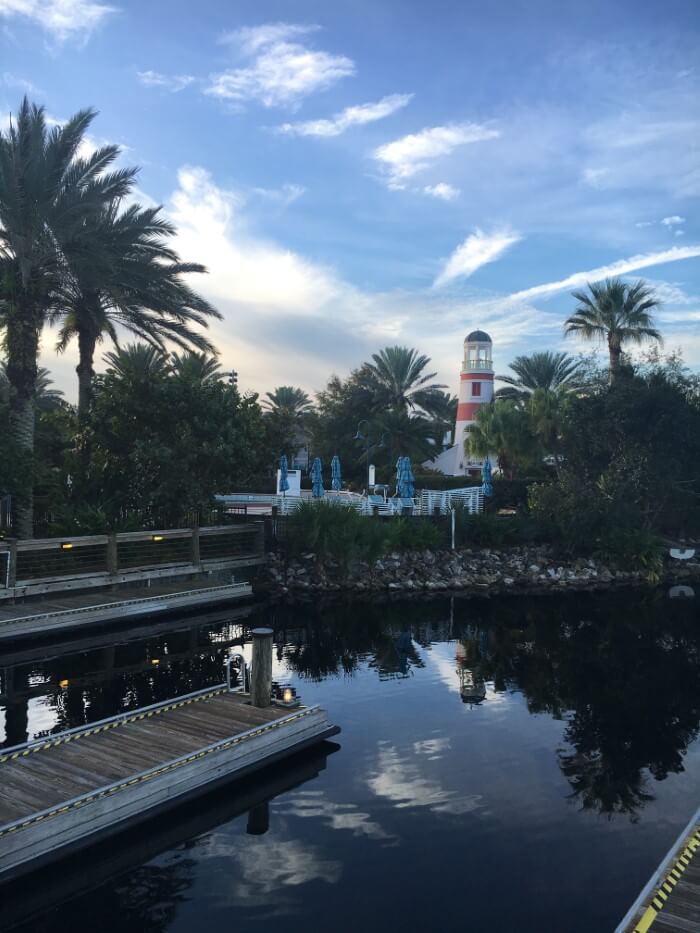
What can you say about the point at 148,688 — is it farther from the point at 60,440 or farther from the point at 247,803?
the point at 60,440

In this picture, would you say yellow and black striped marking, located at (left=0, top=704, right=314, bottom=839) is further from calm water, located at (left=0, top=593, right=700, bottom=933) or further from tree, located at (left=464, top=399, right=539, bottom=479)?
tree, located at (left=464, top=399, right=539, bottom=479)

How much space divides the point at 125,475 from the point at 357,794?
1678 centimetres

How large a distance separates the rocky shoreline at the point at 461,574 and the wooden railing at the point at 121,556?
165 centimetres

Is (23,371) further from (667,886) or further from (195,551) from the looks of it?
(667,886)

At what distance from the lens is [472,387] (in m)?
55.0

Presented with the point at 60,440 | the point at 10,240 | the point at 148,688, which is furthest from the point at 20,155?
the point at 148,688

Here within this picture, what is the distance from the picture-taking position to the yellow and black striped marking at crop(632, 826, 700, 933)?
661cm

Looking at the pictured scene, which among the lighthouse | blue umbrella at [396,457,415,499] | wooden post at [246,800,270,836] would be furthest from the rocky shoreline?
the lighthouse

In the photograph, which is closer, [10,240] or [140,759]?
[140,759]

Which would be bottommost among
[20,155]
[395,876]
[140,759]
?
[395,876]

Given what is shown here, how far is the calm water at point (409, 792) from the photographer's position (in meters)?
7.95

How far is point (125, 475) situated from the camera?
24.7 metres

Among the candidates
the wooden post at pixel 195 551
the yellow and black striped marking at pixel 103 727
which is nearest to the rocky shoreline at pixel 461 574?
the wooden post at pixel 195 551

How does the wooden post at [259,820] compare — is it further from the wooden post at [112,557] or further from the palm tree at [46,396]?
the palm tree at [46,396]
